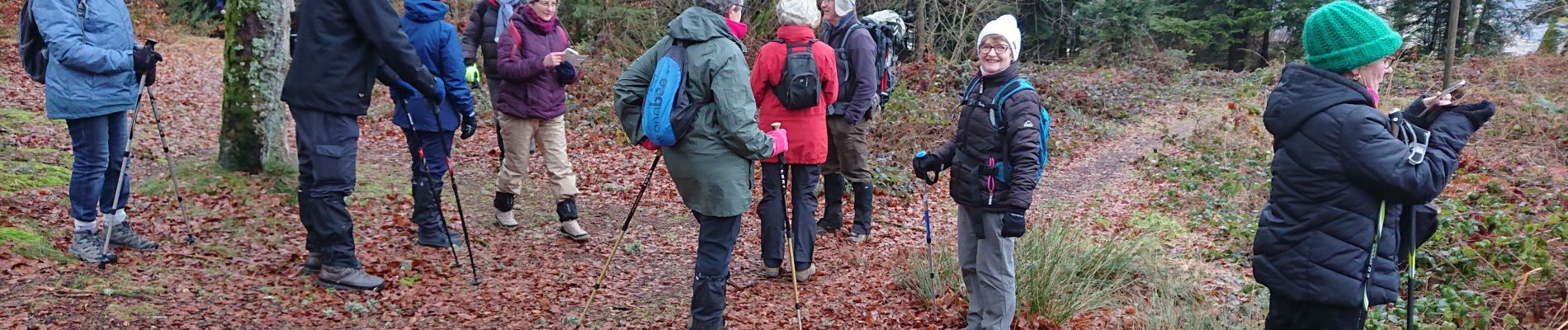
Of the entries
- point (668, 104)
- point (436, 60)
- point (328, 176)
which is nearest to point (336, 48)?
point (328, 176)

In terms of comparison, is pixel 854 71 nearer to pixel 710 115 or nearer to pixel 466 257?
pixel 710 115

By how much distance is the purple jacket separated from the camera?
19.3 feet

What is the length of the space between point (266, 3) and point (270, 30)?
0.20 m

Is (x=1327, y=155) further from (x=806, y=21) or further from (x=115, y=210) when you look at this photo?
(x=115, y=210)

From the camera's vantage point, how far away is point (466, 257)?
5.80 metres

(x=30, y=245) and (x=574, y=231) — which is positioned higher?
(x=30, y=245)

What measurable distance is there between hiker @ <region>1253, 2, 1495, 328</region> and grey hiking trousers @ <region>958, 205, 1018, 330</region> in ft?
4.19

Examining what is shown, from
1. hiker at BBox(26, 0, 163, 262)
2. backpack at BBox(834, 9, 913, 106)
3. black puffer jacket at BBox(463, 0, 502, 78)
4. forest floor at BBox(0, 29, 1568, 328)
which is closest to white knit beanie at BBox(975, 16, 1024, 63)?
forest floor at BBox(0, 29, 1568, 328)

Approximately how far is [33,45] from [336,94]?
1.89 metres

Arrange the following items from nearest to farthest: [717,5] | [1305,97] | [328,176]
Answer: [1305,97]
[717,5]
[328,176]

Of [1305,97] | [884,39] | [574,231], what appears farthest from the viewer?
[884,39]

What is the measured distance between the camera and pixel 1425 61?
1895cm

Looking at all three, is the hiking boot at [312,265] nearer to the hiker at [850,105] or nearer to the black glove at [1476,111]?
the hiker at [850,105]

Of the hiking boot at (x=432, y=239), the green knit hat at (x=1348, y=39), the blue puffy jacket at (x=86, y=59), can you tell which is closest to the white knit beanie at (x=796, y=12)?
the hiking boot at (x=432, y=239)
